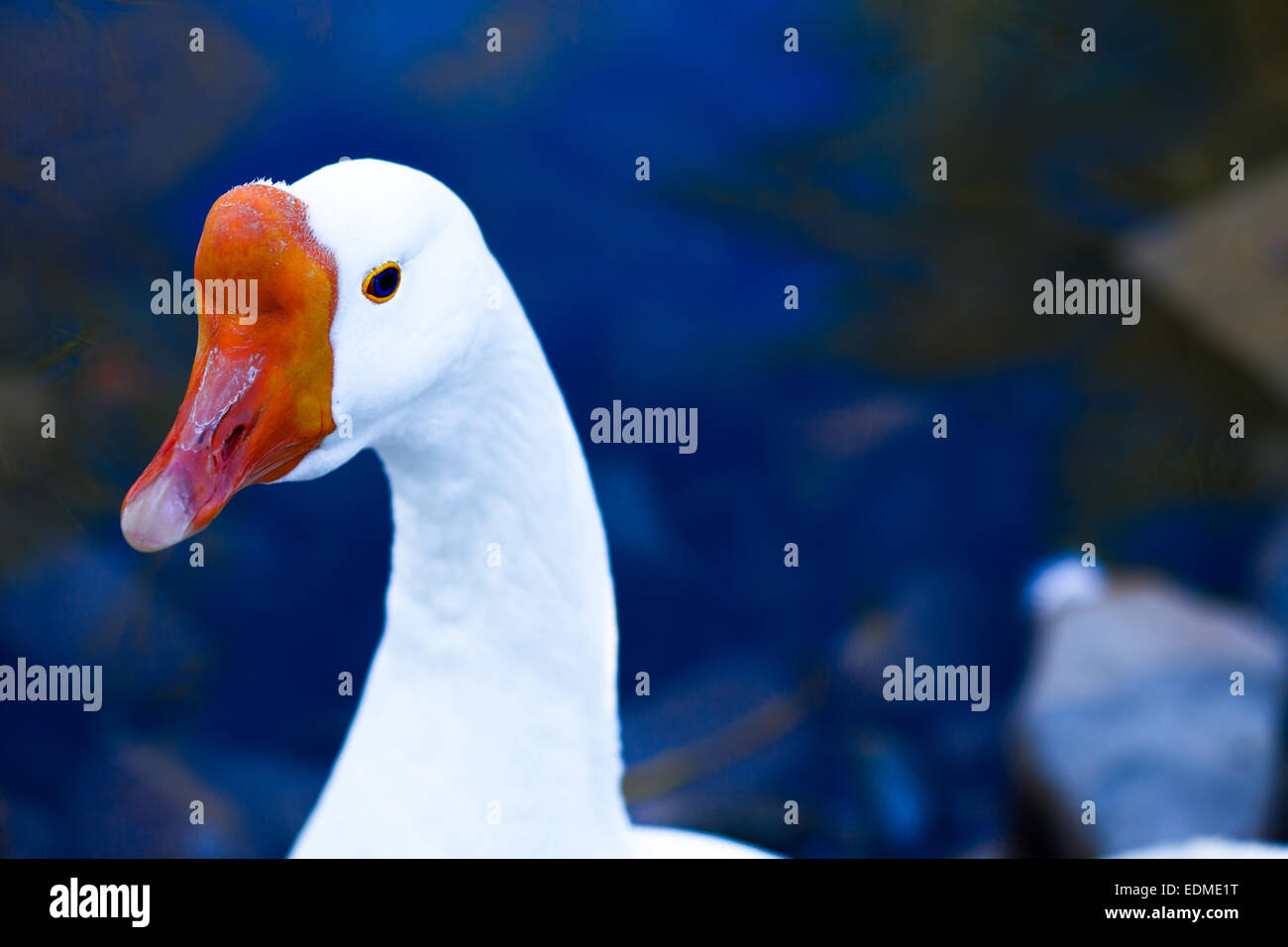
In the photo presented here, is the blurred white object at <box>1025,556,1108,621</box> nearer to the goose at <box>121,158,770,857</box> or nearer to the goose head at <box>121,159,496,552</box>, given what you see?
the goose at <box>121,158,770,857</box>

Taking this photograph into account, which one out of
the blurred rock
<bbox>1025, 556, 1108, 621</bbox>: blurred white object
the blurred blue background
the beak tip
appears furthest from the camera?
<bbox>1025, 556, 1108, 621</bbox>: blurred white object

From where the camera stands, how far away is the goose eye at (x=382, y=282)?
0.78m

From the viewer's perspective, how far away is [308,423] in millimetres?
784

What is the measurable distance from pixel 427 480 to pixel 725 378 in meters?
1.72

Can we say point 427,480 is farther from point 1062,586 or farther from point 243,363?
point 1062,586

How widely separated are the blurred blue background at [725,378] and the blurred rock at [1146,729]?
1 centimetres

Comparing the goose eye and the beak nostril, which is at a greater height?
the goose eye

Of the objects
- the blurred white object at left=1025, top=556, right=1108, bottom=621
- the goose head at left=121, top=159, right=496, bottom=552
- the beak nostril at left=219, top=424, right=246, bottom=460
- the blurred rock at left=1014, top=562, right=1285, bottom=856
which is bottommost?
the blurred rock at left=1014, top=562, right=1285, bottom=856

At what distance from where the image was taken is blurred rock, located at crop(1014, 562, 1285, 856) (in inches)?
79.7

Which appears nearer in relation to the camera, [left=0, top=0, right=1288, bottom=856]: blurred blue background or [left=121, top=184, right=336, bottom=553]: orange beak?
[left=121, top=184, right=336, bottom=553]: orange beak

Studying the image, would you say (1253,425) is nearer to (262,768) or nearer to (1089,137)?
(1089,137)

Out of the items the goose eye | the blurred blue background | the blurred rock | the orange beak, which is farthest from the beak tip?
the blurred rock

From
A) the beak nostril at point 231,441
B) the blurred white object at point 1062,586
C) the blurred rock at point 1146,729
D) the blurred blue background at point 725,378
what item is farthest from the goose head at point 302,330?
the blurred white object at point 1062,586

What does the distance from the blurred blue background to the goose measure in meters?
1.34
